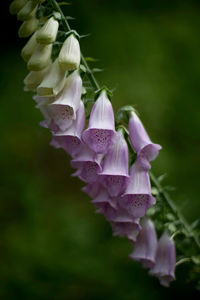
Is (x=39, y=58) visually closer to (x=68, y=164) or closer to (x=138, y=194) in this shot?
(x=138, y=194)

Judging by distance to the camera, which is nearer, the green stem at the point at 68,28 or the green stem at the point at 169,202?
the green stem at the point at 68,28

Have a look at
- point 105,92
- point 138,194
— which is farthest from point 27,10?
point 138,194

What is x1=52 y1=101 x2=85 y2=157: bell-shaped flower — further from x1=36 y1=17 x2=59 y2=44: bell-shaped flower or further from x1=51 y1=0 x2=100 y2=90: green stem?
x1=36 y1=17 x2=59 y2=44: bell-shaped flower

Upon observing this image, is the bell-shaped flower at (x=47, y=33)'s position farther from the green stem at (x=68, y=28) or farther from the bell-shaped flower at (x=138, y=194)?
the bell-shaped flower at (x=138, y=194)

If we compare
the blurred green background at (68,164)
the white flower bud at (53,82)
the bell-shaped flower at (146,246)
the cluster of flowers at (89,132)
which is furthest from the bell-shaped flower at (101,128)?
the blurred green background at (68,164)

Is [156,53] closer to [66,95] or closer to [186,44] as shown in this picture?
[186,44]

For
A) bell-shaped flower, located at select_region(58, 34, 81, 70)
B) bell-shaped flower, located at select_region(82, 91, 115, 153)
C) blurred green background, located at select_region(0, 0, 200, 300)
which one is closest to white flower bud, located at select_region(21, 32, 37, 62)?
bell-shaped flower, located at select_region(58, 34, 81, 70)
